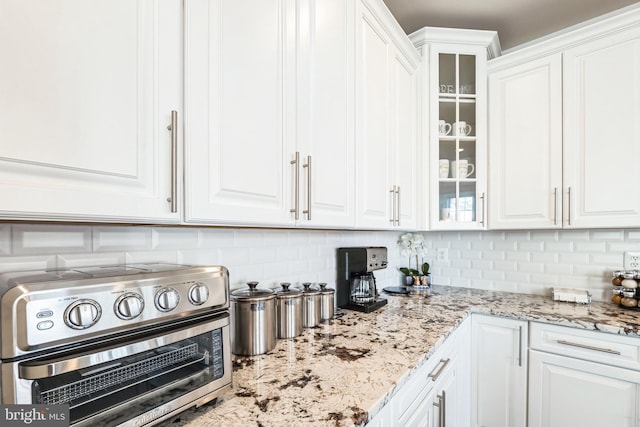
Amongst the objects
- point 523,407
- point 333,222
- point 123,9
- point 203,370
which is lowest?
point 523,407

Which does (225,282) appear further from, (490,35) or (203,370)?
(490,35)

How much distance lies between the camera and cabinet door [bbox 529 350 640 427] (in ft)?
4.87

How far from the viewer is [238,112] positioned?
2.89 ft

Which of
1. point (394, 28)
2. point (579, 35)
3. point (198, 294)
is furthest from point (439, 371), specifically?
point (579, 35)

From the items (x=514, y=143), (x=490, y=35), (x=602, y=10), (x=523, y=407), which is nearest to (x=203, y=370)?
(x=523, y=407)

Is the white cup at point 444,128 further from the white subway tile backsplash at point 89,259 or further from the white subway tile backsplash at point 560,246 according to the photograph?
the white subway tile backsplash at point 89,259

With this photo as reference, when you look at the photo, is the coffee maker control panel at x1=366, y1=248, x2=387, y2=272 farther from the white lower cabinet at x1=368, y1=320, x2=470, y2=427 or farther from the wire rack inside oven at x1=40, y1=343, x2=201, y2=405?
the wire rack inside oven at x1=40, y1=343, x2=201, y2=405

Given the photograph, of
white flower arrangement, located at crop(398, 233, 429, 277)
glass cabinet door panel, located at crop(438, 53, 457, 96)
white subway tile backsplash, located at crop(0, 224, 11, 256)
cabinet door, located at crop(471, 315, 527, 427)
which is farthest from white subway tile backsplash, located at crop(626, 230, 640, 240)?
white subway tile backsplash, located at crop(0, 224, 11, 256)

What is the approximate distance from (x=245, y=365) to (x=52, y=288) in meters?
0.65

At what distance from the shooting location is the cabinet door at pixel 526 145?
1949 mm

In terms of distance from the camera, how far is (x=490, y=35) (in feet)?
6.93

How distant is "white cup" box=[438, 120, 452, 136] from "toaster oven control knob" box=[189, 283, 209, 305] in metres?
1.95

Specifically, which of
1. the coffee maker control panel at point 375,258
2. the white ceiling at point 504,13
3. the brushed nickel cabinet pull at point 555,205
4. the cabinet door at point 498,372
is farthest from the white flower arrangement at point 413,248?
the white ceiling at point 504,13

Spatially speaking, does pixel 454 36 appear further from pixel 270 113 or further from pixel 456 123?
pixel 270 113
